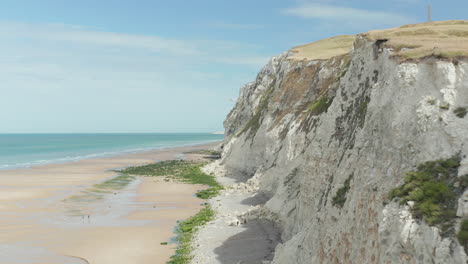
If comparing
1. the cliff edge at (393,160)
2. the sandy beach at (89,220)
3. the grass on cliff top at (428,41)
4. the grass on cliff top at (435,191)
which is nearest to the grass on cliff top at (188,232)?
the sandy beach at (89,220)

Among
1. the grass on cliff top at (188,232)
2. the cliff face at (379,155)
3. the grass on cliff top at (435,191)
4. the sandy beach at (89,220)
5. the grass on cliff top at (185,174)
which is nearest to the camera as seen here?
the grass on cliff top at (435,191)

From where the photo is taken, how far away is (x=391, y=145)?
12875mm

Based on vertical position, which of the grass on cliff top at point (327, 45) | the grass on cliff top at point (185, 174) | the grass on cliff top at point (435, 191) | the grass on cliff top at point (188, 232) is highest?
the grass on cliff top at point (327, 45)

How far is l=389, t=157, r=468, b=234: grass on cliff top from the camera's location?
32.8 feet

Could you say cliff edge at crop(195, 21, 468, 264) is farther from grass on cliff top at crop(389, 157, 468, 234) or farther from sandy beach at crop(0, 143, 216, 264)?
sandy beach at crop(0, 143, 216, 264)

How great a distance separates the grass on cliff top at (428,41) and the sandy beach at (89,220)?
54.1 feet

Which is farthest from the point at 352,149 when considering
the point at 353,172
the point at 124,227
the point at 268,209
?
the point at 124,227

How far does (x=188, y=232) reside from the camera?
Result: 29.3 meters

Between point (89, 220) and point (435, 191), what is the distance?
28962mm

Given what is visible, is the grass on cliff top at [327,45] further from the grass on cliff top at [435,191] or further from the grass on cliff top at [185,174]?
the grass on cliff top at [435,191]

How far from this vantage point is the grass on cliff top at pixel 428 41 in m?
13.6

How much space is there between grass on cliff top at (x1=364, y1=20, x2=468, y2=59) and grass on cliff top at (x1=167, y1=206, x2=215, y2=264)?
15.1m

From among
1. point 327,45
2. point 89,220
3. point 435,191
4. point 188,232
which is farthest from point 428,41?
point 327,45

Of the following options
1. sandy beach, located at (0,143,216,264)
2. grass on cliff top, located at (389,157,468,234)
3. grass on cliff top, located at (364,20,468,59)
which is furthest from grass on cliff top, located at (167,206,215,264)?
grass on cliff top, located at (364,20,468,59)
